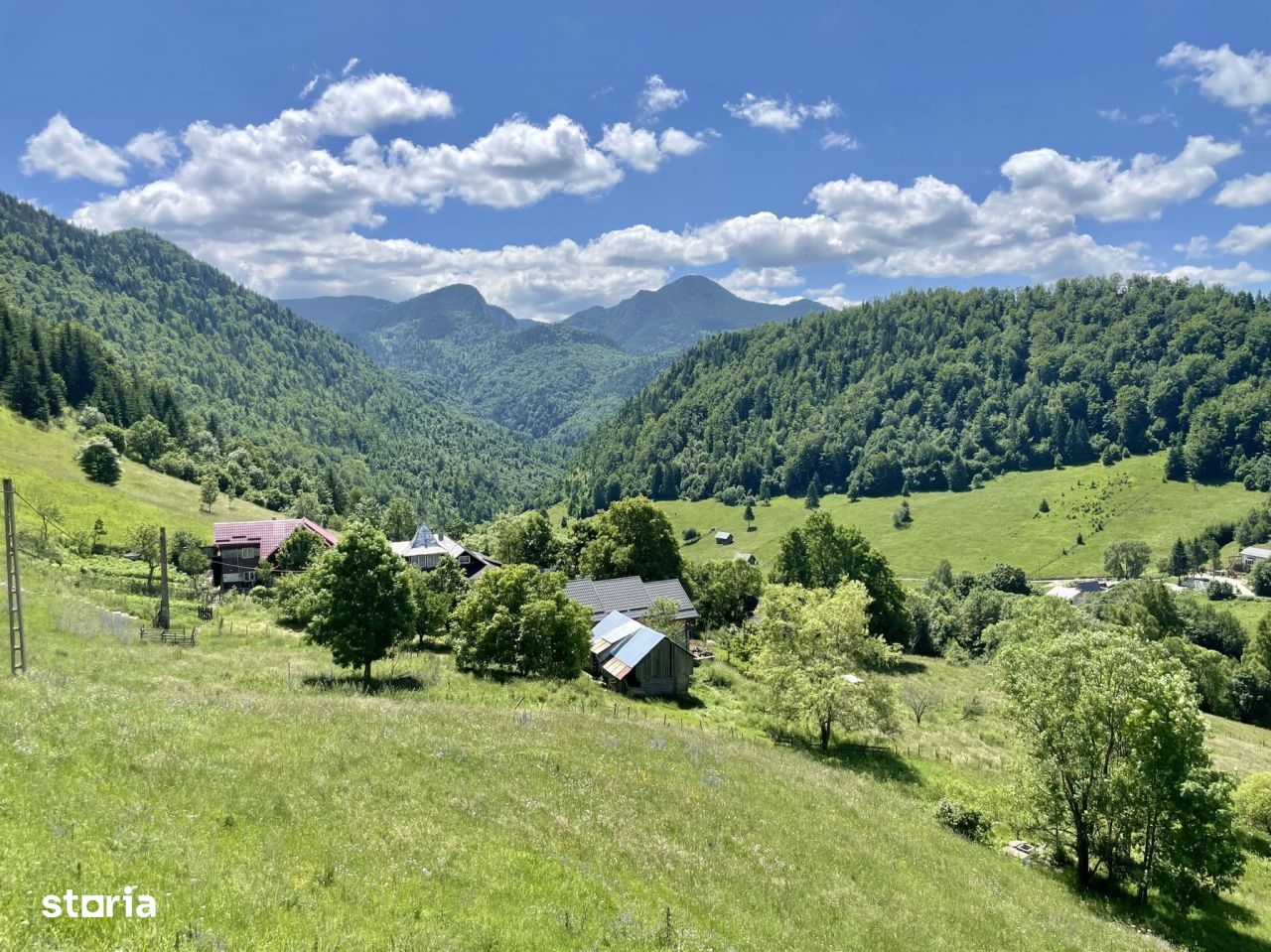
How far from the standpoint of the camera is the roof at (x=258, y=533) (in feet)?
282

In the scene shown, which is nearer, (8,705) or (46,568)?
(8,705)

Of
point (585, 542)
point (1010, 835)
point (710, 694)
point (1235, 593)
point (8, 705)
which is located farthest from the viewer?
point (1235, 593)

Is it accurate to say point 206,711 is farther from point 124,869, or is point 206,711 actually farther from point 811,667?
point 811,667

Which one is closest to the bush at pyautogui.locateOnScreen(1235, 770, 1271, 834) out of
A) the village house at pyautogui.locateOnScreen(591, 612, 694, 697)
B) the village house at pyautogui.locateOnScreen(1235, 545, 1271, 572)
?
the village house at pyautogui.locateOnScreen(591, 612, 694, 697)

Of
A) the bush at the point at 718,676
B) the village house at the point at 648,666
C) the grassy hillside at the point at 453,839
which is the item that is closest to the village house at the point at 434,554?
the bush at the point at 718,676

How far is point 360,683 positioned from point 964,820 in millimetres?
29047

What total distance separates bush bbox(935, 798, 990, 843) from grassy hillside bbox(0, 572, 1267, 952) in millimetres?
1577

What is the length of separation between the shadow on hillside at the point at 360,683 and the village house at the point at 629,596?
25624 mm

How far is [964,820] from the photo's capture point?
93.2 feet

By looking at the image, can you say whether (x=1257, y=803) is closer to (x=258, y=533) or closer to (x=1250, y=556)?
(x=258, y=533)

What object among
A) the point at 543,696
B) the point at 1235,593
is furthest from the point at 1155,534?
the point at 543,696

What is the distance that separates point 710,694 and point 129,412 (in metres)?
145

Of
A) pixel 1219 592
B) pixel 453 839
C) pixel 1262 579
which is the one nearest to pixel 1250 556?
pixel 1262 579

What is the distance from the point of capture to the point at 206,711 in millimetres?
20922
